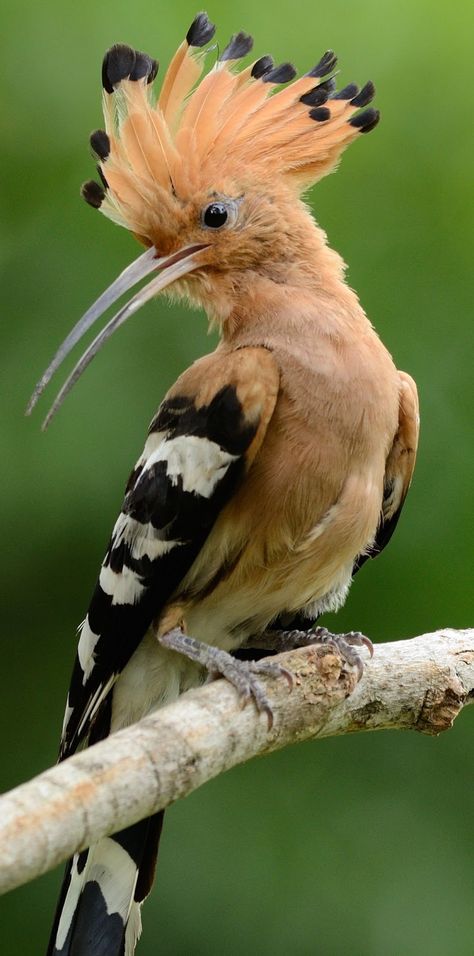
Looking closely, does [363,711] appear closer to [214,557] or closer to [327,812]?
[214,557]

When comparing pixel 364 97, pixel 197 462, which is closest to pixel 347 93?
pixel 364 97

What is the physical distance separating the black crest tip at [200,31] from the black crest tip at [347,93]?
0.98ft

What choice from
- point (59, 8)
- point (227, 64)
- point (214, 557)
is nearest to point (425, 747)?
point (214, 557)

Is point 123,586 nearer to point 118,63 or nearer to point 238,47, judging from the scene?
point 118,63

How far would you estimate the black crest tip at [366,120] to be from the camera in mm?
2734

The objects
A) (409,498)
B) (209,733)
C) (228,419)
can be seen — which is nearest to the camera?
(209,733)

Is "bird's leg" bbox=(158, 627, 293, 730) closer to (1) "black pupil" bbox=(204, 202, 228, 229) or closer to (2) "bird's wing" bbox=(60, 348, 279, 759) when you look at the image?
(2) "bird's wing" bbox=(60, 348, 279, 759)

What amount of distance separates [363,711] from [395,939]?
3.62ft

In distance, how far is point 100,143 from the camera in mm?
2729

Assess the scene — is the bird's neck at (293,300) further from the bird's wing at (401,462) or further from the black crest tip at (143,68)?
the black crest tip at (143,68)

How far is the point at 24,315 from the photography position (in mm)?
3312

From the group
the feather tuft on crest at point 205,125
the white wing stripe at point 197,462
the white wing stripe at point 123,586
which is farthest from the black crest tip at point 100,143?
the white wing stripe at point 123,586

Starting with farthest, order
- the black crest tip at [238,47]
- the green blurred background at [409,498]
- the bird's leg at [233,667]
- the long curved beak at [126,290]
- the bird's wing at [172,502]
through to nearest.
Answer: the green blurred background at [409,498]
the black crest tip at [238,47]
the long curved beak at [126,290]
the bird's wing at [172,502]
the bird's leg at [233,667]

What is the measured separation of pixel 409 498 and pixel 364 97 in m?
0.95
